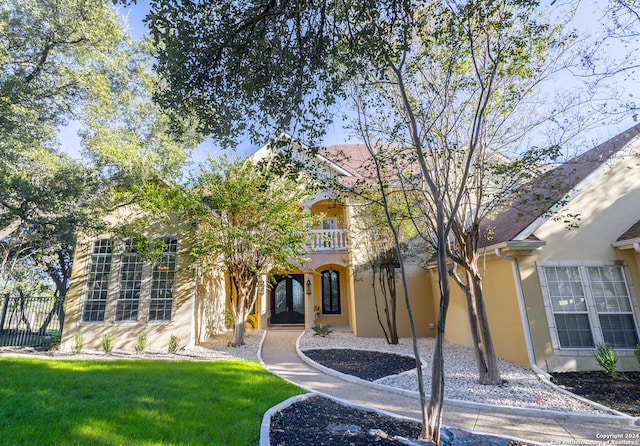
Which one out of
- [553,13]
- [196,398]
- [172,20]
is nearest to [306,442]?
[196,398]

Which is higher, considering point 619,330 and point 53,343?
point 619,330

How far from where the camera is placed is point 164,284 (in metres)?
12.2

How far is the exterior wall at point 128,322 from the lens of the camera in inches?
460

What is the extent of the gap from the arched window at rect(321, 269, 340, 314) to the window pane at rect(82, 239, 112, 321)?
1011cm

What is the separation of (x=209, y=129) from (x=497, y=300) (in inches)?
348

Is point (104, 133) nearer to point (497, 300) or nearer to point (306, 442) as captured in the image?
point (306, 442)

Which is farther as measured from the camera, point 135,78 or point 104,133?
Answer: point 135,78

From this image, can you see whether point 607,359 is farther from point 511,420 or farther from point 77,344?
point 77,344

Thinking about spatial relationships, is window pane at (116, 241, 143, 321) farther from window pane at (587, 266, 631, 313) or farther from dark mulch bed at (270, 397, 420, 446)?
window pane at (587, 266, 631, 313)

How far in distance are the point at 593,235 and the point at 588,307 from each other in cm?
195

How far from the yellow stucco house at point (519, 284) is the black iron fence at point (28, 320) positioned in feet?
6.38

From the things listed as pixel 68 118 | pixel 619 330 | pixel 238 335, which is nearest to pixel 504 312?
pixel 619 330

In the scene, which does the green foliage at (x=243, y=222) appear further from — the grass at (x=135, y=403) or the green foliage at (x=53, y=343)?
the green foliage at (x=53, y=343)

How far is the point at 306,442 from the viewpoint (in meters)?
3.96
